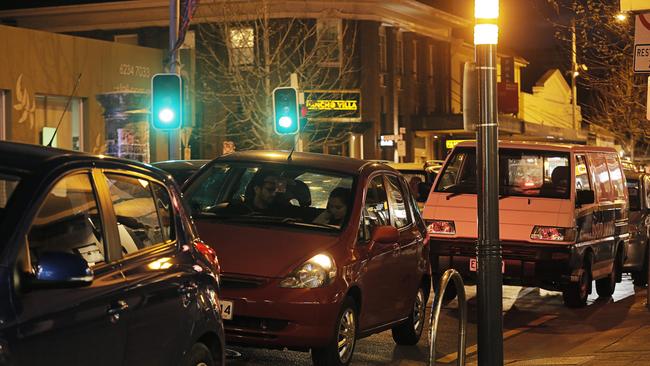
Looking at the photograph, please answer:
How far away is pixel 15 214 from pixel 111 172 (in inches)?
47.0

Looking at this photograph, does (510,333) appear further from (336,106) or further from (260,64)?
(336,106)

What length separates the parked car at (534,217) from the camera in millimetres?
15047

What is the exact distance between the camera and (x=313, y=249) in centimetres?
984

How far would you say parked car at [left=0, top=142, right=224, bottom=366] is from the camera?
4.84 meters

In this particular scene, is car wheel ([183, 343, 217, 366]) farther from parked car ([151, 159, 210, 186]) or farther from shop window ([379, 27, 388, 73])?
shop window ([379, 27, 388, 73])

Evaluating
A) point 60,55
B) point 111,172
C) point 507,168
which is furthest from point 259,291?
point 60,55

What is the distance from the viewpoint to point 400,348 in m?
11.9

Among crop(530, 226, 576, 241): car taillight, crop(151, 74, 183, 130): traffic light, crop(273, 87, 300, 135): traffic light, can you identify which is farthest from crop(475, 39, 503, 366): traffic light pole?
crop(273, 87, 300, 135): traffic light

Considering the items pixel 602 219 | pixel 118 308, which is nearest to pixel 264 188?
pixel 118 308

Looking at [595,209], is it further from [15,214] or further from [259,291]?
[15,214]

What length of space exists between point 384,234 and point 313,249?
95cm


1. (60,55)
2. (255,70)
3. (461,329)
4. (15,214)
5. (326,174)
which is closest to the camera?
(15,214)

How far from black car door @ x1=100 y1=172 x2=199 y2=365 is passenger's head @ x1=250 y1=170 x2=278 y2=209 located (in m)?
3.86

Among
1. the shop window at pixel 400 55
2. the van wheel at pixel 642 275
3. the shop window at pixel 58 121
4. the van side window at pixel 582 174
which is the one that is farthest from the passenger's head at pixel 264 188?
the shop window at pixel 400 55
